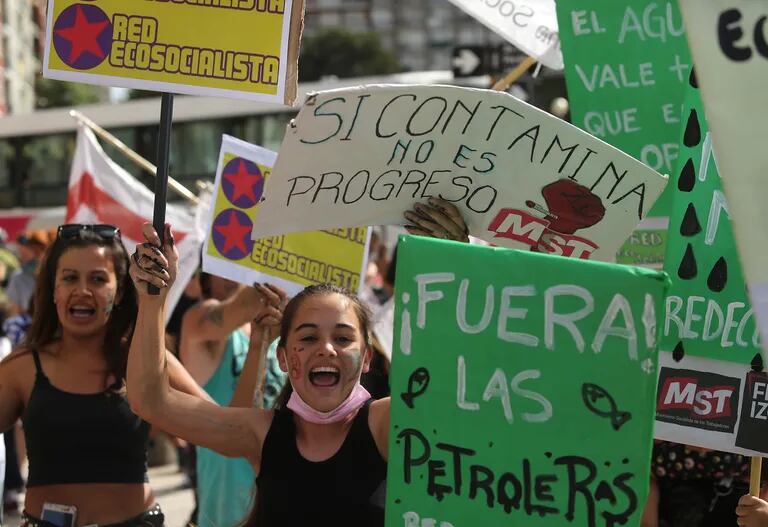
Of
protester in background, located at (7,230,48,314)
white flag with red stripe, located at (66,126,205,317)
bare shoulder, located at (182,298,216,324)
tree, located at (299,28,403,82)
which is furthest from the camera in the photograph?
tree, located at (299,28,403,82)

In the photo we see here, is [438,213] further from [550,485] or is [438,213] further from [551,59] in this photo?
[551,59]

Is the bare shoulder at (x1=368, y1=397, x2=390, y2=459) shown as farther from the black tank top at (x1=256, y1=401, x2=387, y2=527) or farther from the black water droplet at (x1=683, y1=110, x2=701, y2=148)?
the black water droplet at (x1=683, y1=110, x2=701, y2=148)

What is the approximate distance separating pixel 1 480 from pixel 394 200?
5.62 feet

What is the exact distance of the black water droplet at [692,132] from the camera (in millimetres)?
3334

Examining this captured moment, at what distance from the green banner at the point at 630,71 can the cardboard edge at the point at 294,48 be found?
4.74 feet

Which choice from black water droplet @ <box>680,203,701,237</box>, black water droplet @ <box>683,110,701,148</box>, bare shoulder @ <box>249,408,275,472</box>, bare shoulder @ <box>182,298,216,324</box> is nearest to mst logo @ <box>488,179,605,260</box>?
black water droplet @ <box>680,203,701,237</box>

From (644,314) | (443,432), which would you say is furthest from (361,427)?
(644,314)

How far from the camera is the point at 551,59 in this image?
5242 mm

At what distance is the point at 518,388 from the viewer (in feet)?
7.97

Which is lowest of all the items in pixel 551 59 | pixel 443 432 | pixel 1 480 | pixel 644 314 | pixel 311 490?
pixel 1 480

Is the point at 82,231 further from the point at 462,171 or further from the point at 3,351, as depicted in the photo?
the point at 3,351

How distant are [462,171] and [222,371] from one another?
2055mm

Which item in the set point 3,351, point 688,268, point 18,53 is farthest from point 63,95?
point 688,268

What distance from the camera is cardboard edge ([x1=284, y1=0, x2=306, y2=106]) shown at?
3223 mm
